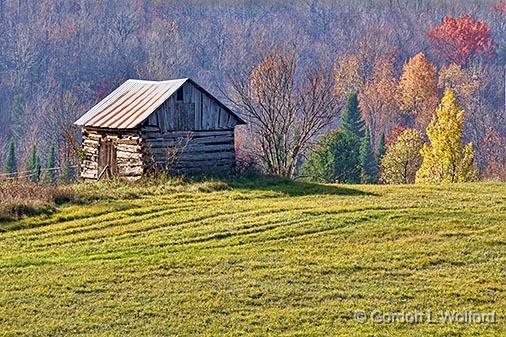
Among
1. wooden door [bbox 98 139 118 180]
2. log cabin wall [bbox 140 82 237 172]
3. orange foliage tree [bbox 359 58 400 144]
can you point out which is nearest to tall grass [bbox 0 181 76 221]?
log cabin wall [bbox 140 82 237 172]

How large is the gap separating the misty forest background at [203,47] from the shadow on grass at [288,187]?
155 ft

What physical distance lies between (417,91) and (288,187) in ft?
196

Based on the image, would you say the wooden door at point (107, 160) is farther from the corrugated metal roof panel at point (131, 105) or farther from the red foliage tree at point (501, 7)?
the red foliage tree at point (501, 7)

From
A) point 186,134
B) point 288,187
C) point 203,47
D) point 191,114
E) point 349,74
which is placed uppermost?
point 203,47

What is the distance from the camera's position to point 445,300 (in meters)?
13.6

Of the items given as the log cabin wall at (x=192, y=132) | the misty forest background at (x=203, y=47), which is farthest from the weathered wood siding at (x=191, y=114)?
the misty forest background at (x=203, y=47)

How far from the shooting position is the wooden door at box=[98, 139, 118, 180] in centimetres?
2717

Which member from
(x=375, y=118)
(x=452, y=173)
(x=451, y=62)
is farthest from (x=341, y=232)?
(x=451, y=62)

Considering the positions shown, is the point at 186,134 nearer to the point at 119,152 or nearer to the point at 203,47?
the point at 119,152

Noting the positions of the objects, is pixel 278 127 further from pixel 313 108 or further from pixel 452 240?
pixel 452 240

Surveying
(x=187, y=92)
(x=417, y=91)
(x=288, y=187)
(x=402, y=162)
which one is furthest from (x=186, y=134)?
(x=417, y=91)

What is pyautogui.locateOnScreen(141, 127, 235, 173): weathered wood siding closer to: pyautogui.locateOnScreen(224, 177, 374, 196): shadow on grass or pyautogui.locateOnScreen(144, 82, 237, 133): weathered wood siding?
pyautogui.locateOnScreen(144, 82, 237, 133): weathered wood siding

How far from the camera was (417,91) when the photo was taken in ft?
268

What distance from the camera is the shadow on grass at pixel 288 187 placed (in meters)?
23.4
